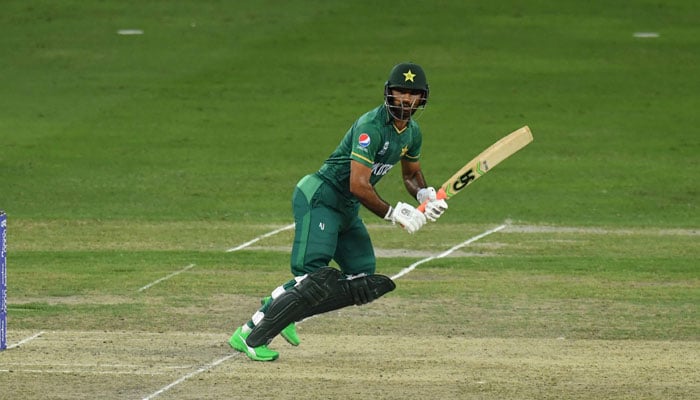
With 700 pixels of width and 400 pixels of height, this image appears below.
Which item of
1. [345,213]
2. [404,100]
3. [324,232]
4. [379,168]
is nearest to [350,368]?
[324,232]

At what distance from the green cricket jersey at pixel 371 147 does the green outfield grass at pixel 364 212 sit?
1.42 meters

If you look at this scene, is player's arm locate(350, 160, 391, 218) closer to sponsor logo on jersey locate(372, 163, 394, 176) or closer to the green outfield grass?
sponsor logo on jersey locate(372, 163, 394, 176)

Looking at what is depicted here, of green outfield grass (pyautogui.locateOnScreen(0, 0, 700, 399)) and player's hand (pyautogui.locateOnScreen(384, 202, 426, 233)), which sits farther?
green outfield grass (pyautogui.locateOnScreen(0, 0, 700, 399))

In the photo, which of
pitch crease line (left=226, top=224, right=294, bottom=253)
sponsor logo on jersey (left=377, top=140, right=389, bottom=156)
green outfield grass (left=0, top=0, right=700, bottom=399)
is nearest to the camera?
sponsor logo on jersey (left=377, top=140, right=389, bottom=156)

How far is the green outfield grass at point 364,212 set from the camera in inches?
451

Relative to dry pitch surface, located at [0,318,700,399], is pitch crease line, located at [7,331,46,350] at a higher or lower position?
lower

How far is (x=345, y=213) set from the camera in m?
11.2

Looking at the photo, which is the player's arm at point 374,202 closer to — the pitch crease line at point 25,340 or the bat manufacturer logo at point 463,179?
the bat manufacturer logo at point 463,179

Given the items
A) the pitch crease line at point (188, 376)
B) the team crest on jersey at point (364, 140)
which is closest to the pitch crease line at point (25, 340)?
the pitch crease line at point (188, 376)

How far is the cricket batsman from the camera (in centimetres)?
1078

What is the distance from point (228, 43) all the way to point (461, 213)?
12.6m

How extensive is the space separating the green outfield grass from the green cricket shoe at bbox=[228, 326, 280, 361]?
0.13m

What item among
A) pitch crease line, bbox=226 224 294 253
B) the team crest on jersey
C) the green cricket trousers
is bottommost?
pitch crease line, bbox=226 224 294 253

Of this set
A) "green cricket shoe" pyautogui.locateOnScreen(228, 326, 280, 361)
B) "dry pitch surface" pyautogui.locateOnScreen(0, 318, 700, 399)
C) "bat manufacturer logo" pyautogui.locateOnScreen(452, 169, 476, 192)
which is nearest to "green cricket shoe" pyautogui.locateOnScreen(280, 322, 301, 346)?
"dry pitch surface" pyautogui.locateOnScreen(0, 318, 700, 399)
